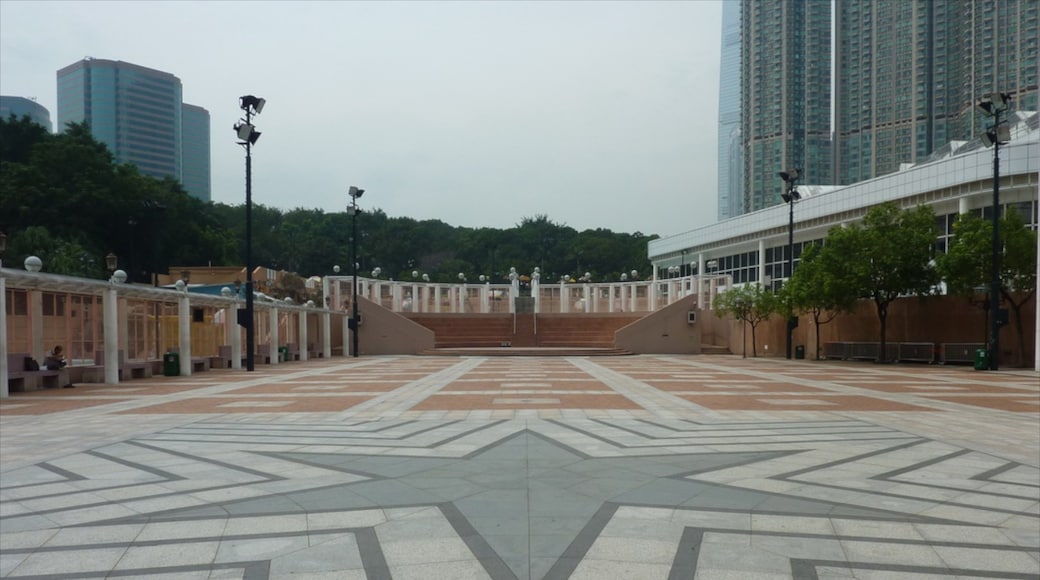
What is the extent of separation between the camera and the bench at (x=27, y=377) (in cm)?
1711

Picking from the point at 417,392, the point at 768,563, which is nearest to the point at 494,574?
the point at 768,563

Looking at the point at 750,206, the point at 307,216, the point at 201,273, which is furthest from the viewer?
the point at 307,216

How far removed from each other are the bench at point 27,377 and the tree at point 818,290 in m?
26.5

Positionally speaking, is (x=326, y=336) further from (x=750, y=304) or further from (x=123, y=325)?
(x=750, y=304)

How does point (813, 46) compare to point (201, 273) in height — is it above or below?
above

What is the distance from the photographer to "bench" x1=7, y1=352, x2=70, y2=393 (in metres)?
17.1

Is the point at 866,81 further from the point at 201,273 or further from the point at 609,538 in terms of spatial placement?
the point at 609,538

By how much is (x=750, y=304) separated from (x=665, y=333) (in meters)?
6.56

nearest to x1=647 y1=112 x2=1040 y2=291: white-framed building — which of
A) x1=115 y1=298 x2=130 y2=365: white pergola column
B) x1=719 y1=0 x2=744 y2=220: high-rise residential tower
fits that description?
x1=719 y1=0 x2=744 y2=220: high-rise residential tower

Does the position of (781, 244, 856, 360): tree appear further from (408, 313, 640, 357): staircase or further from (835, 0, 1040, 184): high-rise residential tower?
(835, 0, 1040, 184): high-rise residential tower

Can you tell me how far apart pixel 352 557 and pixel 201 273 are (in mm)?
47344

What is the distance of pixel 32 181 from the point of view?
1751 inches

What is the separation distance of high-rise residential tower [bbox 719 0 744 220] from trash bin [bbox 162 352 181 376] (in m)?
82.9

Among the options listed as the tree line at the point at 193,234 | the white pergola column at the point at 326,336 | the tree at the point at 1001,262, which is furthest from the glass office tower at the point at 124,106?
the tree at the point at 1001,262
